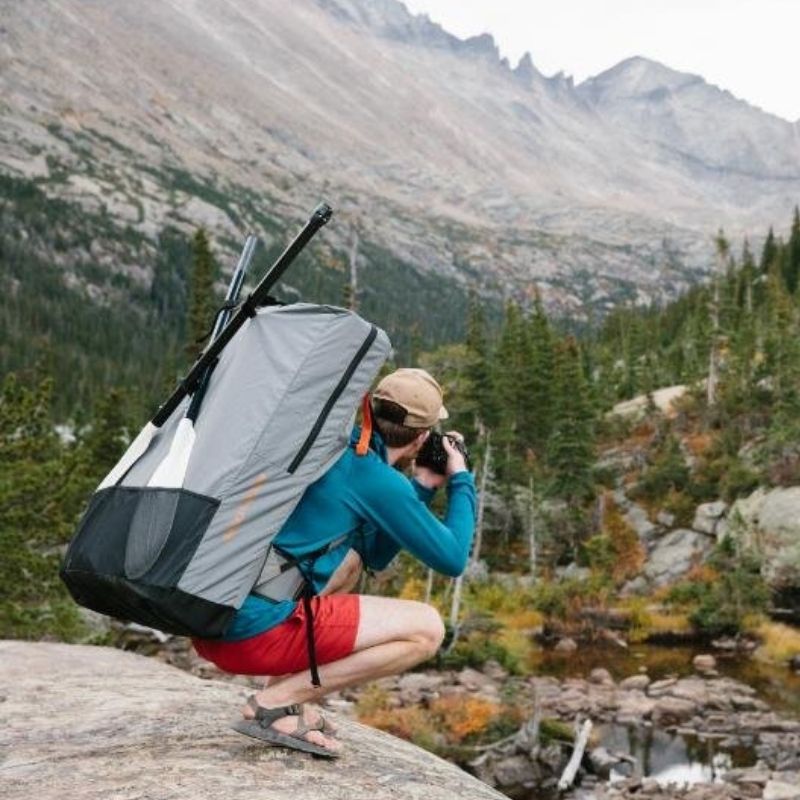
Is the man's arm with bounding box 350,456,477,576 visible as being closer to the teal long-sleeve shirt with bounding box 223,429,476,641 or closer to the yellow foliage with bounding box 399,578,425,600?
the teal long-sleeve shirt with bounding box 223,429,476,641

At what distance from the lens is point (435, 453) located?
5137mm

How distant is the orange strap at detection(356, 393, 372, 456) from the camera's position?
4.54 meters

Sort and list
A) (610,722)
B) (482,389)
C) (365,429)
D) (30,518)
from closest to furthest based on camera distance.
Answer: (365,429)
(30,518)
(610,722)
(482,389)

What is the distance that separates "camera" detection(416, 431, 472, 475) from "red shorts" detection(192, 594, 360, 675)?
2.83 ft

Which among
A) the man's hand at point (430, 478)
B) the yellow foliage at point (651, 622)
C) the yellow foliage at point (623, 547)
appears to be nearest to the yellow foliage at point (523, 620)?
the yellow foliage at point (651, 622)

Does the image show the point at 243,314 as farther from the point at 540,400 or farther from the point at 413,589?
the point at 540,400

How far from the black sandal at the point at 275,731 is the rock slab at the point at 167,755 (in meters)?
0.10

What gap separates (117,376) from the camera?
113312 millimetres

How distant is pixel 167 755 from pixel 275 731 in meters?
0.74

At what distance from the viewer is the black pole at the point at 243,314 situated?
182 inches

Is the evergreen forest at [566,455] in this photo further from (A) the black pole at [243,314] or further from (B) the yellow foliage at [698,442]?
(A) the black pole at [243,314]

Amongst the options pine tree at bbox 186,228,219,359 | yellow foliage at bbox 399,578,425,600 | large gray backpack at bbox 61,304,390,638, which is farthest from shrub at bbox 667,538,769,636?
large gray backpack at bbox 61,304,390,638

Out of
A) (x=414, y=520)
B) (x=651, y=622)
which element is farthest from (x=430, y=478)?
(x=651, y=622)

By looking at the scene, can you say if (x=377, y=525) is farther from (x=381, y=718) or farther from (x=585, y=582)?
(x=585, y=582)
